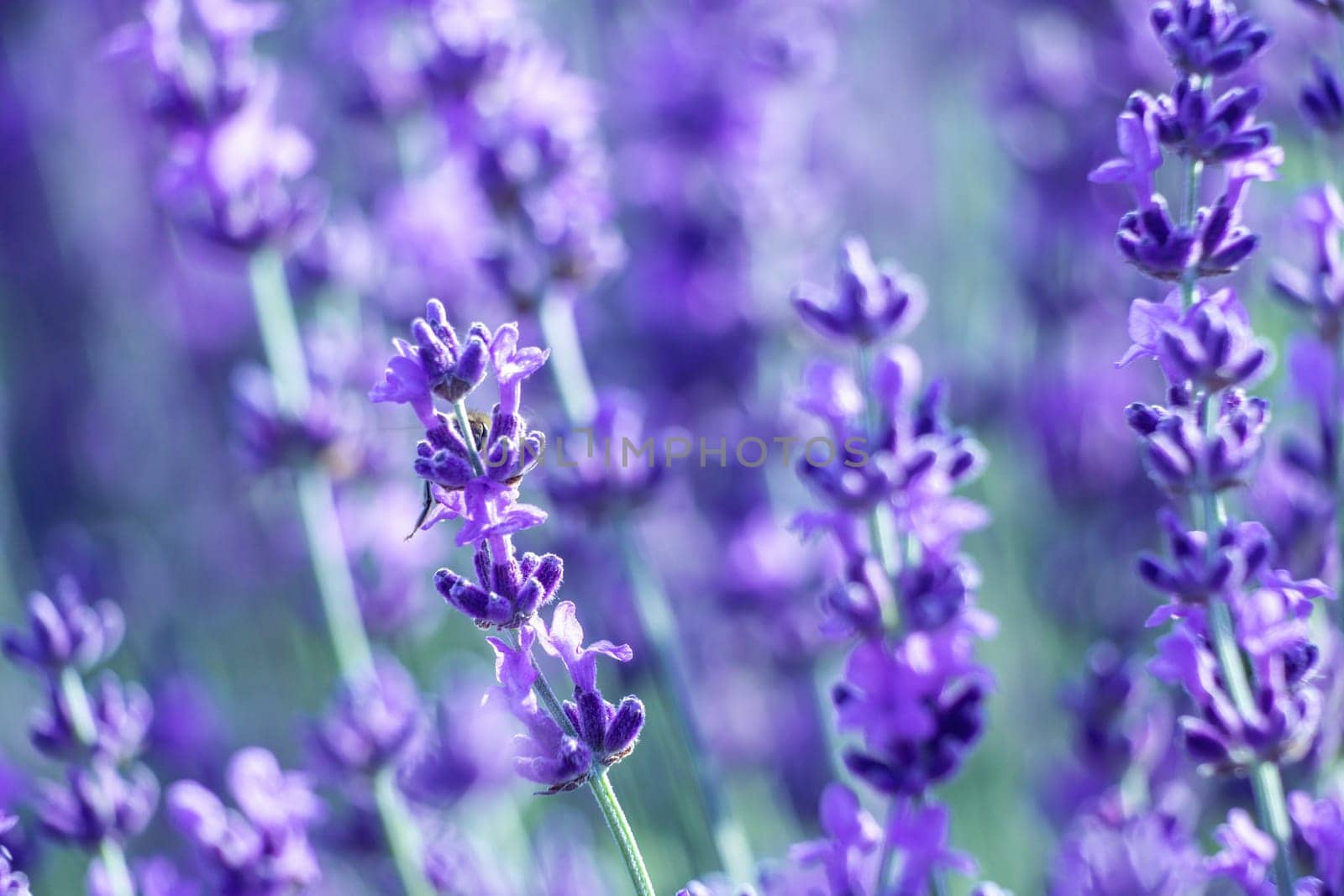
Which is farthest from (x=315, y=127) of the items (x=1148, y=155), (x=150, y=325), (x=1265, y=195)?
(x=1148, y=155)

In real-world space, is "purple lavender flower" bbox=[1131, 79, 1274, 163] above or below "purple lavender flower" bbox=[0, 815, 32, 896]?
above

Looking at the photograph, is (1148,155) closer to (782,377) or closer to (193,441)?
(782,377)

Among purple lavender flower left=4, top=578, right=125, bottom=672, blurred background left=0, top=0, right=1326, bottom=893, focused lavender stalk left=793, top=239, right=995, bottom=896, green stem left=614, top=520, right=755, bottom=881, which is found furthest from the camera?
blurred background left=0, top=0, right=1326, bottom=893

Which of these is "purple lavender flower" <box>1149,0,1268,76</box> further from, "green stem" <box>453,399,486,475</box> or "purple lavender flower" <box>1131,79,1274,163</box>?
"green stem" <box>453,399,486,475</box>

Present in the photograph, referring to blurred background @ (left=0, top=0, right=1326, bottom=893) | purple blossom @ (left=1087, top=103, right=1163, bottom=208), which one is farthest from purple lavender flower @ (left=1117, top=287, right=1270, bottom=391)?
blurred background @ (left=0, top=0, right=1326, bottom=893)

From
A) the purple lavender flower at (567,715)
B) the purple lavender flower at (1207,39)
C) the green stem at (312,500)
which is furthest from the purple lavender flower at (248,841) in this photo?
the purple lavender flower at (1207,39)

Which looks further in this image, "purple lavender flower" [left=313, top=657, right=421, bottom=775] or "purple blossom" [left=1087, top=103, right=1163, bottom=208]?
"purple lavender flower" [left=313, top=657, right=421, bottom=775]
